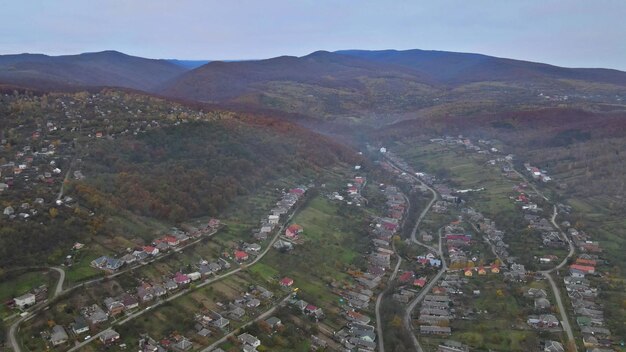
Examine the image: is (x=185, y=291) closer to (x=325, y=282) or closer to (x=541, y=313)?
(x=325, y=282)

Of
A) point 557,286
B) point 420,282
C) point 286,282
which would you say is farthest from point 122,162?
point 557,286

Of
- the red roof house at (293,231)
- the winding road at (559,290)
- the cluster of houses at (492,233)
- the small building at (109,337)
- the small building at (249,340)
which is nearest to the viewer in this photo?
the small building at (109,337)

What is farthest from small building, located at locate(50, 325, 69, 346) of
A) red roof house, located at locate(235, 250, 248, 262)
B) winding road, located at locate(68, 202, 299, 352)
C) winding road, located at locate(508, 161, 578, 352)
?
winding road, located at locate(508, 161, 578, 352)

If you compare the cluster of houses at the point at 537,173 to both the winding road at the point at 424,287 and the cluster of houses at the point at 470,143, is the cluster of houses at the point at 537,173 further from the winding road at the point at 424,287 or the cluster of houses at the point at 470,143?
the winding road at the point at 424,287

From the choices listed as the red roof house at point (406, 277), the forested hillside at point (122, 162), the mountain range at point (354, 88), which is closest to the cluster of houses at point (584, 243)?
the red roof house at point (406, 277)

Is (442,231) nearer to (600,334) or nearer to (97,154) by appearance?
(600,334)

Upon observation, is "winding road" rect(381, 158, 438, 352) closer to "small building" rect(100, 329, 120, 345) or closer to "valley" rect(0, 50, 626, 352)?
"valley" rect(0, 50, 626, 352)
